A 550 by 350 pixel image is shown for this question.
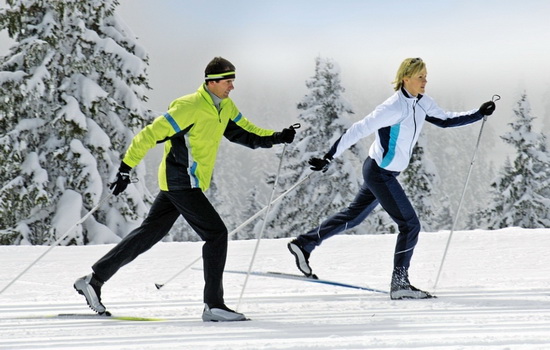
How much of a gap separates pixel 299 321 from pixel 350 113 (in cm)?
2282

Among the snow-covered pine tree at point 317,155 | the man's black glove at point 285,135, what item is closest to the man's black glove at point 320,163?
the man's black glove at point 285,135

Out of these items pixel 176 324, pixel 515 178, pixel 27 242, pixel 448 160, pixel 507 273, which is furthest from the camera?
pixel 448 160

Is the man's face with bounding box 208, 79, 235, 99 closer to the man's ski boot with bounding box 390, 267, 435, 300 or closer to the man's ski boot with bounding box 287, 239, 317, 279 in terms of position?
the man's ski boot with bounding box 390, 267, 435, 300

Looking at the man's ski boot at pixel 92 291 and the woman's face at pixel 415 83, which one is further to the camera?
the woman's face at pixel 415 83

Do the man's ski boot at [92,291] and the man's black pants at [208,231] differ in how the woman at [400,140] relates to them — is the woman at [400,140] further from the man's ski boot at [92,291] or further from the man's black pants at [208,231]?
the man's ski boot at [92,291]

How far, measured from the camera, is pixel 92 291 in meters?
5.37

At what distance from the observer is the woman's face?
596 cm

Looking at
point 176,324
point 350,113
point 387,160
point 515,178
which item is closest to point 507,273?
point 387,160

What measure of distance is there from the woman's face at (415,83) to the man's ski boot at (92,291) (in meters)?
3.00

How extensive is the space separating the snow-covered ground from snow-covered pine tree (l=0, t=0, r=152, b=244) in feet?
26.2

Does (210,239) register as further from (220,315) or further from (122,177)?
(122,177)

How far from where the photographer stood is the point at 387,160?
6055mm

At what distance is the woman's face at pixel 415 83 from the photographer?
5965mm

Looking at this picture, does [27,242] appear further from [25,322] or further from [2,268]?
[25,322]
